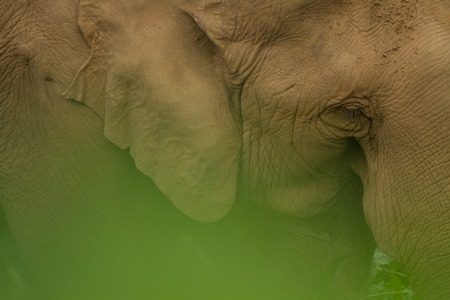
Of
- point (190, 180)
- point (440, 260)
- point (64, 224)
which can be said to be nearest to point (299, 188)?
point (190, 180)

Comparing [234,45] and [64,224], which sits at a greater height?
[234,45]

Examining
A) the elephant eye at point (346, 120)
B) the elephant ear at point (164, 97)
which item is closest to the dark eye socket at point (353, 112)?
the elephant eye at point (346, 120)

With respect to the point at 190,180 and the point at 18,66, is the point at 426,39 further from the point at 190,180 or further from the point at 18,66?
the point at 18,66

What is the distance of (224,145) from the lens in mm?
3236

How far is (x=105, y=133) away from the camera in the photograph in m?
3.37

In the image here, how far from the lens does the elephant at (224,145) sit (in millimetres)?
2906

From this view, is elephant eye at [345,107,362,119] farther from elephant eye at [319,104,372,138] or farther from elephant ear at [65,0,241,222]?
elephant ear at [65,0,241,222]

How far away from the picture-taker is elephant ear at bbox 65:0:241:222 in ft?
10.4

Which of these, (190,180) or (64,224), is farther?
(64,224)

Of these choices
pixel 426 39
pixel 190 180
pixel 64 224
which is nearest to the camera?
pixel 426 39

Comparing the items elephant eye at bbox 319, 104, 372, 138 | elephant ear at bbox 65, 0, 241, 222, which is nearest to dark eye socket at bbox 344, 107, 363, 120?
elephant eye at bbox 319, 104, 372, 138

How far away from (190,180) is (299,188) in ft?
1.30

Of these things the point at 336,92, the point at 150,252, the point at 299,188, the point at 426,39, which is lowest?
the point at 150,252

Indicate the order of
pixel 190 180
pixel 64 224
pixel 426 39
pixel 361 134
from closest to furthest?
pixel 426 39 → pixel 361 134 → pixel 190 180 → pixel 64 224
